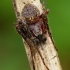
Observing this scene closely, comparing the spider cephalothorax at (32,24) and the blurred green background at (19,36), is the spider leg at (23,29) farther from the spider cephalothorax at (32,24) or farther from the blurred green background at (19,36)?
the blurred green background at (19,36)

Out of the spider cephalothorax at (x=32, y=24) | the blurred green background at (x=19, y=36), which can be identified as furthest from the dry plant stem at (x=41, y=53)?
the blurred green background at (x=19, y=36)

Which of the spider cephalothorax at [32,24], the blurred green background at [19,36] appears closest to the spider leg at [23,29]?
the spider cephalothorax at [32,24]

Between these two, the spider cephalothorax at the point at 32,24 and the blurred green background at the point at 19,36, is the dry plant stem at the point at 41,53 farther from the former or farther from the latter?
the blurred green background at the point at 19,36

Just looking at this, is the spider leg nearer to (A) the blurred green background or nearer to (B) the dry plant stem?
(B) the dry plant stem

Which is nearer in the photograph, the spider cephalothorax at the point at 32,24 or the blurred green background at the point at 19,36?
the spider cephalothorax at the point at 32,24

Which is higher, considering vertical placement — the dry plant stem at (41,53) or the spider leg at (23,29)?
the spider leg at (23,29)
